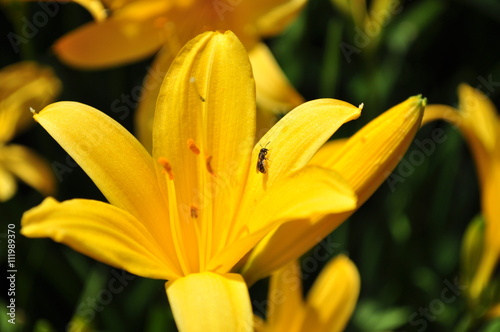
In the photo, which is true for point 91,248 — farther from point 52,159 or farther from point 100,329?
point 52,159

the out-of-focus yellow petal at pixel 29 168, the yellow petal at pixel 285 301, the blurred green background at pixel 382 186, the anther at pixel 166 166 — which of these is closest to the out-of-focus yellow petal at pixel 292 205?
the anther at pixel 166 166

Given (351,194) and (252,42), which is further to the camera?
(252,42)

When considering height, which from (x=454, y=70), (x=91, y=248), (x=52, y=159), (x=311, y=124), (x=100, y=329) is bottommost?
(x=100, y=329)

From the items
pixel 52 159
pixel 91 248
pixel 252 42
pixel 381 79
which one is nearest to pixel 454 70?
pixel 381 79

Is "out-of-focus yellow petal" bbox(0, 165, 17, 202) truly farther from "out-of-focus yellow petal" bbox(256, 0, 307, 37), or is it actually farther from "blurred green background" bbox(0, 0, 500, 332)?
"out-of-focus yellow petal" bbox(256, 0, 307, 37)

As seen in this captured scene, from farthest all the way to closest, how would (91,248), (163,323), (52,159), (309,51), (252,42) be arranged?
(309,51) → (52,159) → (252,42) → (163,323) → (91,248)

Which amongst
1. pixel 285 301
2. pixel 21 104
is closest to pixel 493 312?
pixel 285 301
